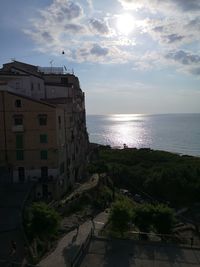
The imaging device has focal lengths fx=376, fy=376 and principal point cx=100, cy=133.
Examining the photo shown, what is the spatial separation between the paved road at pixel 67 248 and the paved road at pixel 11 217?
6.62 feet

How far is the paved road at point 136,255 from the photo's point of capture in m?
22.5

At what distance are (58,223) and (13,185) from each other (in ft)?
40.8

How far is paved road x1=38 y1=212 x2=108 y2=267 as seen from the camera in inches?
961

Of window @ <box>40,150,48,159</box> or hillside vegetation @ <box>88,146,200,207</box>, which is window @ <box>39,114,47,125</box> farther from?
hillside vegetation @ <box>88,146,200,207</box>

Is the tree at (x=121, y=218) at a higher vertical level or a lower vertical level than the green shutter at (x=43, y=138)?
lower

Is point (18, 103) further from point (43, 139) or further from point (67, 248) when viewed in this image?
point (67, 248)

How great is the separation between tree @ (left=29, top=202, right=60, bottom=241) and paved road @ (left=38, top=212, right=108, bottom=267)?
1.54 m

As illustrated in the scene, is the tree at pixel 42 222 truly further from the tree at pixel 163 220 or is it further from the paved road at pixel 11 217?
the tree at pixel 163 220

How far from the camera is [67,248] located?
27.0 meters

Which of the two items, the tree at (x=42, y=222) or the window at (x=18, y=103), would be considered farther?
the window at (x=18, y=103)

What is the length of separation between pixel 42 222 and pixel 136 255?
6933 mm

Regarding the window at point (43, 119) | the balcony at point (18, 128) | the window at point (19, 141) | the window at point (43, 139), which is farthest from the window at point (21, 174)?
the window at point (43, 119)

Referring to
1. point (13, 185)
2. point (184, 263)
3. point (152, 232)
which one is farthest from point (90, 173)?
point (184, 263)

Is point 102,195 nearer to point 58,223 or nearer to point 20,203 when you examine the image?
point 20,203
